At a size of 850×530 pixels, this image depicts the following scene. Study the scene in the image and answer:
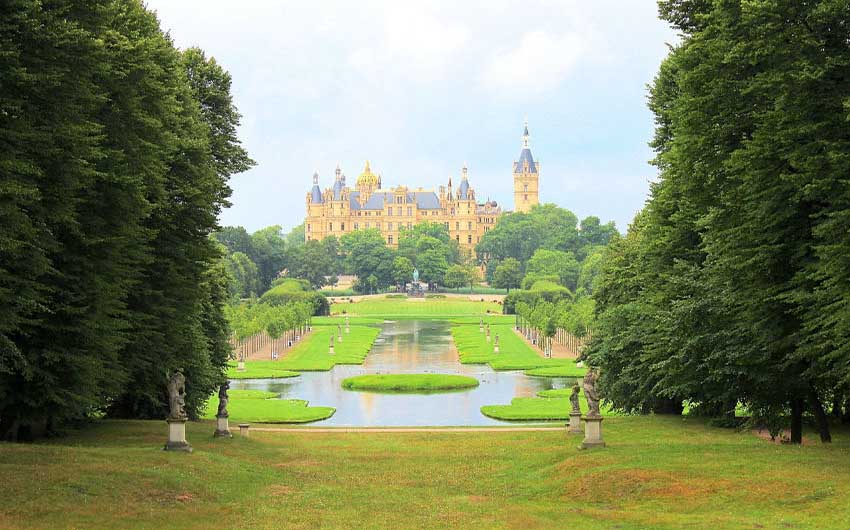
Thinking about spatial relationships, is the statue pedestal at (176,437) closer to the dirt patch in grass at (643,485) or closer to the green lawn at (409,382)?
the dirt patch in grass at (643,485)

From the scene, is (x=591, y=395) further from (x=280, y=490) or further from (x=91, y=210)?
(x=91, y=210)

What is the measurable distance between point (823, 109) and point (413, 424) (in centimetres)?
2548

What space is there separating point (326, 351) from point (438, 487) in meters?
60.3

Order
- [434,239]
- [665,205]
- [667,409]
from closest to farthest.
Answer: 1. [665,205]
2. [667,409]
3. [434,239]

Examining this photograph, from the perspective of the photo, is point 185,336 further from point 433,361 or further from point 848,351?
point 433,361

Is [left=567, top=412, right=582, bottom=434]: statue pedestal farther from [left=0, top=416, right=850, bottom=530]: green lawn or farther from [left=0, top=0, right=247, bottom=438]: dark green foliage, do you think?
[left=0, top=0, right=247, bottom=438]: dark green foliage

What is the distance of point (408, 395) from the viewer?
54125 mm

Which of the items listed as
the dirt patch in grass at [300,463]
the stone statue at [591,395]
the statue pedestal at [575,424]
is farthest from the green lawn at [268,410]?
the stone statue at [591,395]

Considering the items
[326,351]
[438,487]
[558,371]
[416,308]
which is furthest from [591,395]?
[416,308]

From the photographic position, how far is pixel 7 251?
19266 millimetres

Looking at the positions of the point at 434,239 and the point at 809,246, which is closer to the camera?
the point at 809,246

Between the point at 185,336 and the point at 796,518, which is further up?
the point at 185,336

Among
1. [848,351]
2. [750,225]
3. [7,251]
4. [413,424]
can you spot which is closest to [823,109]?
[750,225]

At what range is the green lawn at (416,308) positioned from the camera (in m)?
133
